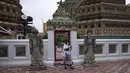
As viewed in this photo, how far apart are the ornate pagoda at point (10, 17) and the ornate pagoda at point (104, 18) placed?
12.1 metres

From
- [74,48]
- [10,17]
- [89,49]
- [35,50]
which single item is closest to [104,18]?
[10,17]

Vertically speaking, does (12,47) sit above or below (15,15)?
below

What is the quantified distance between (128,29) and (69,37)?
101 ft

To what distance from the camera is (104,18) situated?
40.1 m

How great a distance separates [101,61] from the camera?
15961mm

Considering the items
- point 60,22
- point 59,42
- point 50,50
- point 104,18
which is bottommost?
point 50,50

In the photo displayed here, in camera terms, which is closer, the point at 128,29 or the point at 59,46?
the point at 59,46

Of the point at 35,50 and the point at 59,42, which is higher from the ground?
the point at 59,42

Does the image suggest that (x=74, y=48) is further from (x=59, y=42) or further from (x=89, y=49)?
(x=59, y=42)

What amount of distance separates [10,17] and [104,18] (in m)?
16.6

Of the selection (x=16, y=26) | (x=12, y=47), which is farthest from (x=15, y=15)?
(x=12, y=47)

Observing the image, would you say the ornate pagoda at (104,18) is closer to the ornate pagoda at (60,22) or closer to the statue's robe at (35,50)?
the ornate pagoda at (60,22)

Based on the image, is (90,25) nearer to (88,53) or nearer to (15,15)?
(15,15)

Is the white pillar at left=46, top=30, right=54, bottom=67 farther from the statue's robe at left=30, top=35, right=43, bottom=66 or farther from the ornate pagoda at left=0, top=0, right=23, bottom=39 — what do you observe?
the ornate pagoda at left=0, top=0, right=23, bottom=39
